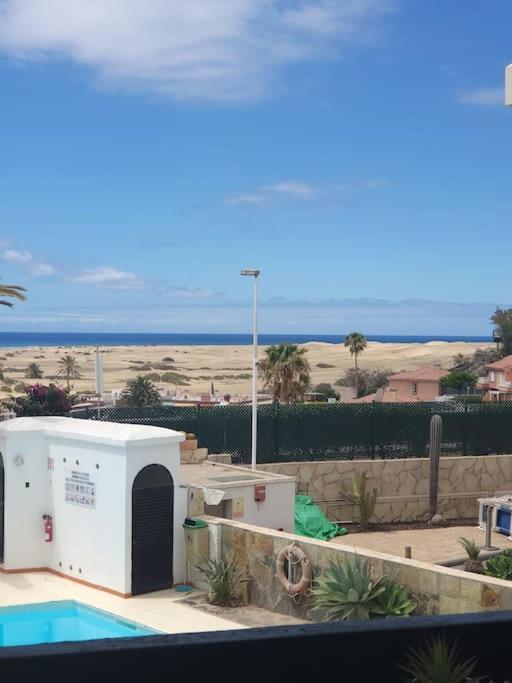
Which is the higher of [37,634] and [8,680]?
[8,680]

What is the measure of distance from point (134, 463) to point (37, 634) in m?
2.99

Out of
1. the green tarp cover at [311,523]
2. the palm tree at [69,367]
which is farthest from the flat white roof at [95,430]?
the palm tree at [69,367]

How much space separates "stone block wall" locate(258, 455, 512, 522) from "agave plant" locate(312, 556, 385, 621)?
9.56 meters

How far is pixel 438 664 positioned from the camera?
3936mm

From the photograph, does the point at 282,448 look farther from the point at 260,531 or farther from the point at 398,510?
the point at 260,531

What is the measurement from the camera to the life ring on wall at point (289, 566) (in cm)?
1266

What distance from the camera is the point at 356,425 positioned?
23.1 meters

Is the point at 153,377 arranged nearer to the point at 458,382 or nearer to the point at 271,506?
the point at 458,382

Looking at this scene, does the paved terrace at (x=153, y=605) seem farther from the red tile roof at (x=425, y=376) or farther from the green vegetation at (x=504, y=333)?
the green vegetation at (x=504, y=333)

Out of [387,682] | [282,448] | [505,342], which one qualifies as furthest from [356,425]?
[505,342]

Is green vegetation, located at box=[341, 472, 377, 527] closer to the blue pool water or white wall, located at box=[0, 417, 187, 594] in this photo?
white wall, located at box=[0, 417, 187, 594]

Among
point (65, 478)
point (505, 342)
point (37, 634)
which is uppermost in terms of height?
point (505, 342)

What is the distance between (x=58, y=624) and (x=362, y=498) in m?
9.69

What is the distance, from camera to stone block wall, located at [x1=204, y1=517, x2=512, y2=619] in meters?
10.5
